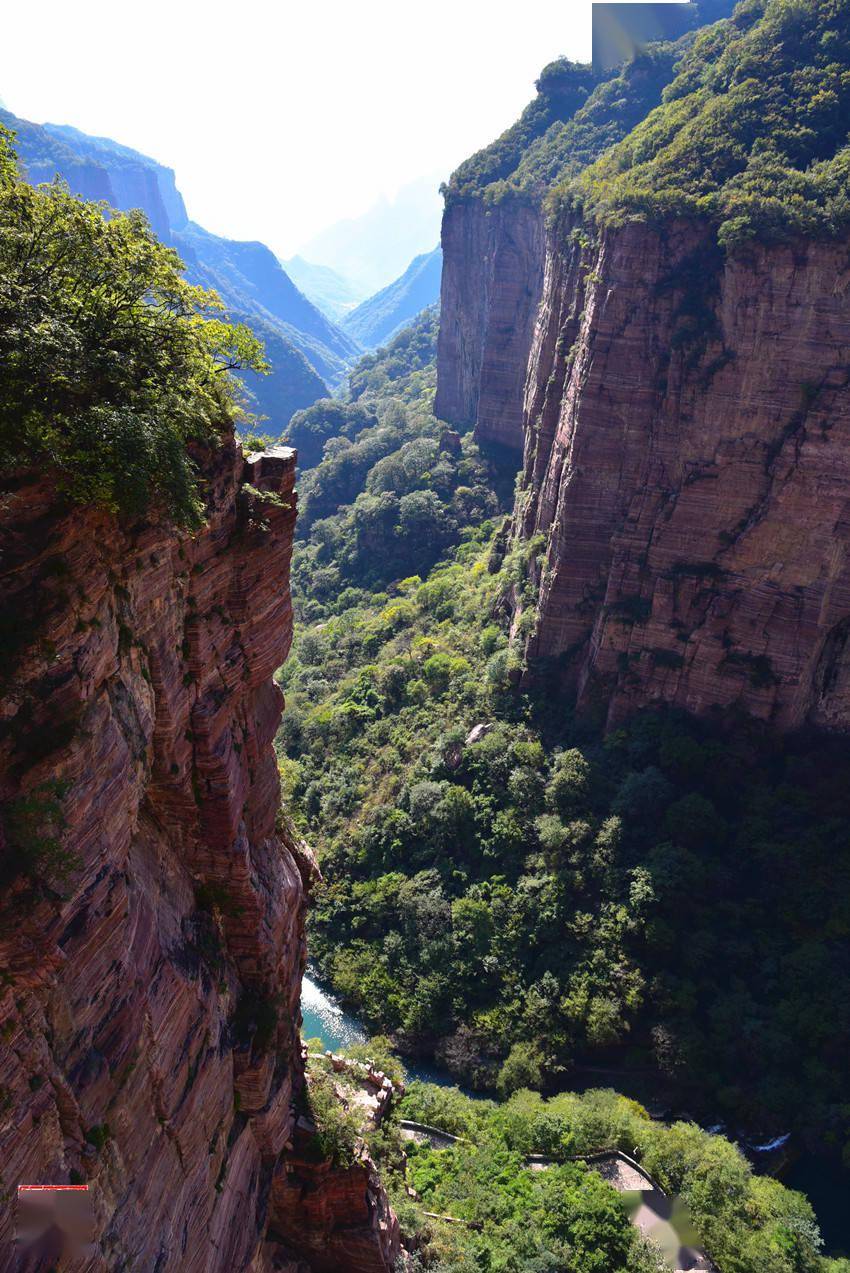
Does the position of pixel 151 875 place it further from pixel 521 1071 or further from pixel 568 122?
pixel 568 122

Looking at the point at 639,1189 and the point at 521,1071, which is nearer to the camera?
the point at 639,1189

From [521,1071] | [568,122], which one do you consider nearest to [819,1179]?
[521,1071]

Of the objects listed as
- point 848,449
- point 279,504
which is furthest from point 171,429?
point 848,449

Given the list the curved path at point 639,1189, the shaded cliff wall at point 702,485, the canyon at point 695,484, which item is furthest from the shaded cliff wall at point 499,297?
the curved path at point 639,1189

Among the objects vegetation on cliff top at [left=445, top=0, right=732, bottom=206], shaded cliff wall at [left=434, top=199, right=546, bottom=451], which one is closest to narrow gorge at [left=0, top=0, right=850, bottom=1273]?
vegetation on cliff top at [left=445, top=0, right=732, bottom=206]

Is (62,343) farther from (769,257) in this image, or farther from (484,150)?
(484,150)

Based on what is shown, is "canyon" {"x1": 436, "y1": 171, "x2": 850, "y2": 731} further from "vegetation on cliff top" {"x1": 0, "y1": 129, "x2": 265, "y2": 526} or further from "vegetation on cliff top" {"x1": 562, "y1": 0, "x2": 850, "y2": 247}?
"vegetation on cliff top" {"x1": 0, "y1": 129, "x2": 265, "y2": 526}

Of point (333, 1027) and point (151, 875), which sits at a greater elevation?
point (151, 875)
